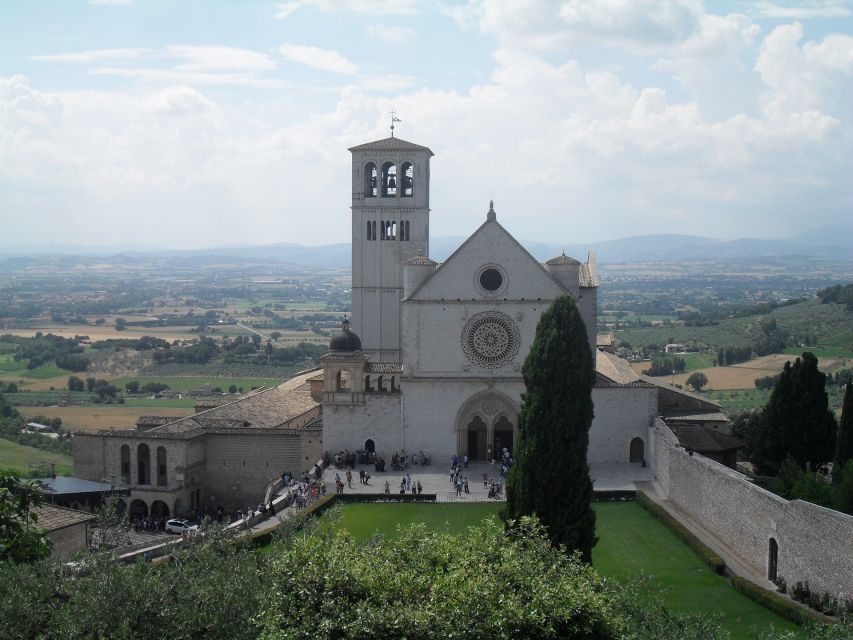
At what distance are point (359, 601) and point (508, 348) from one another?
26930mm

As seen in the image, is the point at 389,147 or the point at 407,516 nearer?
the point at 407,516

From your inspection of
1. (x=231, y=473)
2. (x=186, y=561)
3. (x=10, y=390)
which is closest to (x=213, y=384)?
(x=10, y=390)

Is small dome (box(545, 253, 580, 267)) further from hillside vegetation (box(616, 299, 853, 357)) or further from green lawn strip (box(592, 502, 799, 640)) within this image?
hillside vegetation (box(616, 299, 853, 357))

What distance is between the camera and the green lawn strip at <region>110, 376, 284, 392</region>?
340 feet

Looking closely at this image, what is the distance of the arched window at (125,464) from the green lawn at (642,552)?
11.1 m

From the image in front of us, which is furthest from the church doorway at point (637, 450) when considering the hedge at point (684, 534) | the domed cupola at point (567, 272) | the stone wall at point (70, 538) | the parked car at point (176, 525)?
the stone wall at point (70, 538)

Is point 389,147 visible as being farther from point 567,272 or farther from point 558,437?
point 558,437

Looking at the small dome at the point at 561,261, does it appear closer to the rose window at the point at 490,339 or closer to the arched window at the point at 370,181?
the rose window at the point at 490,339

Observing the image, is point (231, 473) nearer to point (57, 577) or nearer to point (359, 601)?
point (57, 577)

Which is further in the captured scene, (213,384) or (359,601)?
(213,384)

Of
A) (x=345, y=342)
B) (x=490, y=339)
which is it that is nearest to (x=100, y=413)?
(x=345, y=342)

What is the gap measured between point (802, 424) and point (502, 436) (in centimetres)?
1110

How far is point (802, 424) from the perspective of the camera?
1564 inches

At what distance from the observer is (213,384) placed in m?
105
